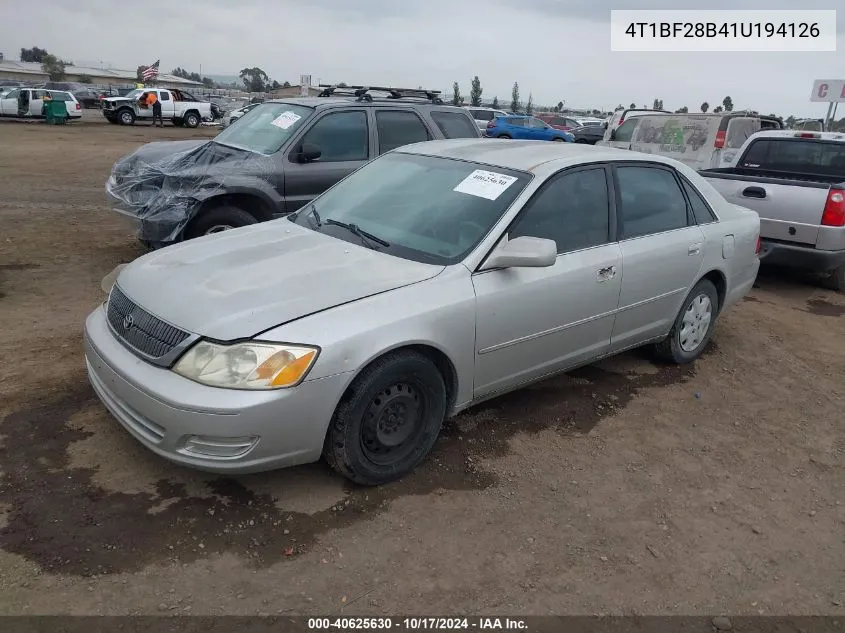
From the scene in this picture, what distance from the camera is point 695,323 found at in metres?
5.09

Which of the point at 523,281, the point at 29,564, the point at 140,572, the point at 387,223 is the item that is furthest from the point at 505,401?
the point at 29,564

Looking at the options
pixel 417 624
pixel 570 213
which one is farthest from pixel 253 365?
pixel 570 213

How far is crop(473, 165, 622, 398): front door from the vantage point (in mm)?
3557

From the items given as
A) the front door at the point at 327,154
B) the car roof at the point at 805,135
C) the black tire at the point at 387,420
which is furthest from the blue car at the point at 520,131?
the black tire at the point at 387,420

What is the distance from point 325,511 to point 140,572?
83 centimetres

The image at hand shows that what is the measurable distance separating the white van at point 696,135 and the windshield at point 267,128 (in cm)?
769

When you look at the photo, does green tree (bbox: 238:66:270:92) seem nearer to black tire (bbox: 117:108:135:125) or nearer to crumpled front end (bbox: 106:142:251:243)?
black tire (bbox: 117:108:135:125)

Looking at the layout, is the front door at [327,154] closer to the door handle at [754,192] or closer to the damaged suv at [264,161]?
the damaged suv at [264,161]

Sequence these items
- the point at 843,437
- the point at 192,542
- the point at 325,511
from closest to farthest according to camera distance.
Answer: the point at 192,542 < the point at 325,511 < the point at 843,437

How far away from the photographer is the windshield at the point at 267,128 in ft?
22.4

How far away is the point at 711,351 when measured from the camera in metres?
5.54

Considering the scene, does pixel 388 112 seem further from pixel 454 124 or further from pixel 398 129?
pixel 454 124

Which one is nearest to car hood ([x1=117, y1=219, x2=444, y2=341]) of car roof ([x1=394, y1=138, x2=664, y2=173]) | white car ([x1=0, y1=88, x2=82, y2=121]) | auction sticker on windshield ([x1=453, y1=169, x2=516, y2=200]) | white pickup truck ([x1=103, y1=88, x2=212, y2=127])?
auction sticker on windshield ([x1=453, y1=169, x2=516, y2=200])

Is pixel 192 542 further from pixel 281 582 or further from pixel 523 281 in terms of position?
pixel 523 281
